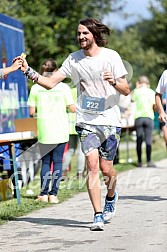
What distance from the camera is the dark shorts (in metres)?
8.30

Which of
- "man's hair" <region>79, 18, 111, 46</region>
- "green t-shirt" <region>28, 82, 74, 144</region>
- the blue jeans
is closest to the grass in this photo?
the blue jeans

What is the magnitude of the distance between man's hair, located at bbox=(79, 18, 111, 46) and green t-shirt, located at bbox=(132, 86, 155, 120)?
942 centimetres

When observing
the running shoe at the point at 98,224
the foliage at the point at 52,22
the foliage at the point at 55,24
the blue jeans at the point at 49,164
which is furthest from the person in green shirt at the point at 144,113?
the running shoe at the point at 98,224

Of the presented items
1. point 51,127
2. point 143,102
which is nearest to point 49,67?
point 51,127

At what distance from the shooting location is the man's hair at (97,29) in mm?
8227

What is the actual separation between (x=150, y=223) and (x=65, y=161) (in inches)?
240

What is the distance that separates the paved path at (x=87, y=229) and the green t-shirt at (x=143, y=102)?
5.78m

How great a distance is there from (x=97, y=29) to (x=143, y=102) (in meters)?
9.52

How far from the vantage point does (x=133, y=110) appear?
1878cm

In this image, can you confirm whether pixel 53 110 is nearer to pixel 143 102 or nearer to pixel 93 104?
pixel 93 104

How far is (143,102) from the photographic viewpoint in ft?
58.0

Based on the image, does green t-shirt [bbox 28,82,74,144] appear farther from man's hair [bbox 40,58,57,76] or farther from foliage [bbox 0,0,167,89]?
foliage [bbox 0,0,167,89]

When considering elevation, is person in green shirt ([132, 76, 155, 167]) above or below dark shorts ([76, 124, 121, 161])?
below

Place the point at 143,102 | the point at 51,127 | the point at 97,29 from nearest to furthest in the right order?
the point at 97,29
the point at 51,127
the point at 143,102
